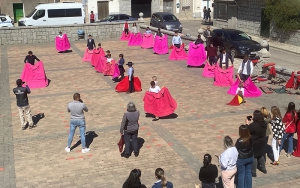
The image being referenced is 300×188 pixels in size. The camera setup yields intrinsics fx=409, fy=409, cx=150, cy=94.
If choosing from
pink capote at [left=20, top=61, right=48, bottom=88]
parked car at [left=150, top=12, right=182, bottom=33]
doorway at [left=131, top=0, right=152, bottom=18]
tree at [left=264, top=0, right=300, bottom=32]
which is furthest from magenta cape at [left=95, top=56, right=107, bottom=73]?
doorway at [left=131, top=0, right=152, bottom=18]

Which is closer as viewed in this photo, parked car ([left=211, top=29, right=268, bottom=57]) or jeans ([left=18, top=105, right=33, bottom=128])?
jeans ([left=18, top=105, right=33, bottom=128])

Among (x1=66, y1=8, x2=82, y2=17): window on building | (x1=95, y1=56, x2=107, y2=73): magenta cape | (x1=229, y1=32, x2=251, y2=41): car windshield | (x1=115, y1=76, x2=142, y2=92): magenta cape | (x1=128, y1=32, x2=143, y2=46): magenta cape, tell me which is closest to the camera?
(x1=115, y1=76, x2=142, y2=92): magenta cape

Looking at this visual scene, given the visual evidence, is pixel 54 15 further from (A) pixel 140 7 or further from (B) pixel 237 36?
(A) pixel 140 7

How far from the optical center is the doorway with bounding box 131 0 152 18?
4810 cm

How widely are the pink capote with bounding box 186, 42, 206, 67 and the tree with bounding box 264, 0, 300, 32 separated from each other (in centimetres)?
1230

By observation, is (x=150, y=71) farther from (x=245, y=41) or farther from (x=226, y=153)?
(x=226, y=153)

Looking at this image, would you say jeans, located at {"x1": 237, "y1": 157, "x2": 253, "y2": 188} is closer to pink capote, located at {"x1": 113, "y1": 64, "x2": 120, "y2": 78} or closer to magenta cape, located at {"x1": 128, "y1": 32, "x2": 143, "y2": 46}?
pink capote, located at {"x1": 113, "y1": 64, "x2": 120, "y2": 78}

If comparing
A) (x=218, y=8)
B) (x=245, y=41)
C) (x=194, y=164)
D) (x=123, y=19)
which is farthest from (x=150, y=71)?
(x=218, y=8)

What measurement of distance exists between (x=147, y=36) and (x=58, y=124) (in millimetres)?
14626

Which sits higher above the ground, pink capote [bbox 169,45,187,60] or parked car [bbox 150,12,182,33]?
parked car [bbox 150,12,182,33]

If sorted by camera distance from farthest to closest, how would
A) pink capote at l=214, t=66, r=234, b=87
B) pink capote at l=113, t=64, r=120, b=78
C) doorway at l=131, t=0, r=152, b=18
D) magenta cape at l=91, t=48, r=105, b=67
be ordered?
1. doorway at l=131, t=0, r=152, b=18
2. magenta cape at l=91, t=48, r=105, b=67
3. pink capote at l=113, t=64, r=120, b=78
4. pink capote at l=214, t=66, r=234, b=87

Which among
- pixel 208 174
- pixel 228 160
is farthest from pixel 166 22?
pixel 208 174

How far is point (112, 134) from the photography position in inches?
485

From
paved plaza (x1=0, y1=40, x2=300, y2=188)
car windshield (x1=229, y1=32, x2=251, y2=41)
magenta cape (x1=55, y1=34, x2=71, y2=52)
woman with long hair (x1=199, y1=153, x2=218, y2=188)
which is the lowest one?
paved plaza (x1=0, y1=40, x2=300, y2=188)
